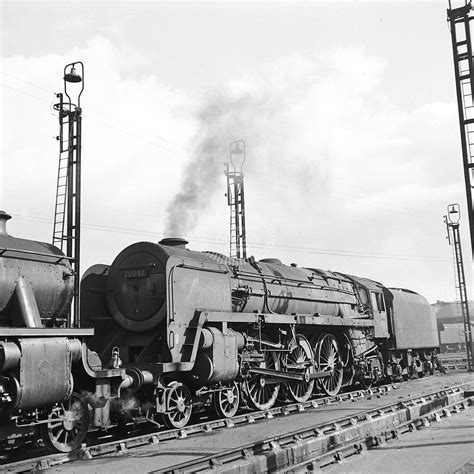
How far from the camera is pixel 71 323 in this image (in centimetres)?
924

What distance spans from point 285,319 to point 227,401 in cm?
257

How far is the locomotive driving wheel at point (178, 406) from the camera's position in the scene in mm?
9797


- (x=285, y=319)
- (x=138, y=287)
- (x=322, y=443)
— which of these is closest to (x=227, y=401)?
(x=285, y=319)

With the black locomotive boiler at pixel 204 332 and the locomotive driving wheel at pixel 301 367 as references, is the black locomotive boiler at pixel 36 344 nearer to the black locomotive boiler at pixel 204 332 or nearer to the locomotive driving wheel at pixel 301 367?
the black locomotive boiler at pixel 204 332

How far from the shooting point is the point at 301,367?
1338 cm

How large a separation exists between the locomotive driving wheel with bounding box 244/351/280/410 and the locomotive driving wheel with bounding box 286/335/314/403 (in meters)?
0.42

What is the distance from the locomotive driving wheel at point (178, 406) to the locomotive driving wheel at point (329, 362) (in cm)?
502

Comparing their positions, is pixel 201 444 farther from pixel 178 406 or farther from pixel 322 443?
pixel 322 443

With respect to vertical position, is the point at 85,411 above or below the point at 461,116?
below

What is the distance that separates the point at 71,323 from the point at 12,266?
1.63 metres

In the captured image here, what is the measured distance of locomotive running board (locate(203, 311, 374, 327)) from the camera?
36.5 ft

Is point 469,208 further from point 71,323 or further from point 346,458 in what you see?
point 71,323

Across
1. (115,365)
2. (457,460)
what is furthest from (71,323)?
(457,460)

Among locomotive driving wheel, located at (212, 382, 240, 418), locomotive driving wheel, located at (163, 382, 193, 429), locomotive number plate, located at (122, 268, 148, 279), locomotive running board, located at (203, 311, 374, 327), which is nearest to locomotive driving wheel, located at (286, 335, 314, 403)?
locomotive running board, located at (203, 311, 374, 327)
